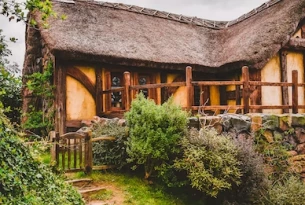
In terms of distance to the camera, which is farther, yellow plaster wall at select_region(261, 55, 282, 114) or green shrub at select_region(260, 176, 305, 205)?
yellow plaster wall at select_region(261, 55, 282, 114)

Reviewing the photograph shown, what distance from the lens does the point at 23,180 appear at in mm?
4020

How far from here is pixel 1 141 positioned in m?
3.88

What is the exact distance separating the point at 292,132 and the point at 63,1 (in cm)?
808

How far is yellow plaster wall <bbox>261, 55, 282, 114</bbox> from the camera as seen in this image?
11.1 metres

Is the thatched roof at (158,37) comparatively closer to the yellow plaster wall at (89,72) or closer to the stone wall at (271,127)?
the yellow plaster wall at (89,72)

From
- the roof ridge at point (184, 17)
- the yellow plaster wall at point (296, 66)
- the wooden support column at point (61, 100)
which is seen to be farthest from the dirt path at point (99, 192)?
the yellow plaster wall at point (296, 66)

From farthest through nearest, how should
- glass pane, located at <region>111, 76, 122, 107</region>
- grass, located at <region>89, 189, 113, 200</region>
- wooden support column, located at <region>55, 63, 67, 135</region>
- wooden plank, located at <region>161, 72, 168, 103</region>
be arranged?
1. wooden plank, located at <region>161, 72, 168, 103</region>
2. glass pane, located at <region>111, 76, 122, 107</region>
3. wooden support column, located at <region>55, 63, 67, 135</region>
4. grass, located at <region>89, 189, 113, 200</region>

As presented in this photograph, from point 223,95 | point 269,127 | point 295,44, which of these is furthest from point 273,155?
point 295,44

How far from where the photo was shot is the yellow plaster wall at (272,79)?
11094mm

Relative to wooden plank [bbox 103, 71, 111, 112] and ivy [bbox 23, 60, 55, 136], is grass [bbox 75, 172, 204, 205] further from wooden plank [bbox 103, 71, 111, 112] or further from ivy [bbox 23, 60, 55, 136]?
ivy [bbox 23, 60, 55, 136]

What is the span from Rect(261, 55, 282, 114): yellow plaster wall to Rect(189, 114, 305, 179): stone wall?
11.2 ft

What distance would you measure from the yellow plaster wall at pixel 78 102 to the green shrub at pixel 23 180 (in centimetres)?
484

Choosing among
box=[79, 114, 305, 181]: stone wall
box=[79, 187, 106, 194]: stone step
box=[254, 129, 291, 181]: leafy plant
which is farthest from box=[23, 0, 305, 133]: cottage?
box=[79, 187, 106, 194]: stone step

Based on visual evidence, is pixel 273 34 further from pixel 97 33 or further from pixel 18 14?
pixel 18 14
